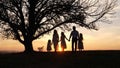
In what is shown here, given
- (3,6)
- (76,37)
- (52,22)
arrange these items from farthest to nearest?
(52,22)
(3,6)
(76,37)

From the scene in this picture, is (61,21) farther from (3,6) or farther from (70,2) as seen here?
(3,6)

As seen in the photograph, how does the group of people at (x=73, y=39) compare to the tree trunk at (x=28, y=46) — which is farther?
the tree trunk at (x=28, y=46)

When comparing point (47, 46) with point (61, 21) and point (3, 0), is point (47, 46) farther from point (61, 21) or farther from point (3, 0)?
point (3, 0)

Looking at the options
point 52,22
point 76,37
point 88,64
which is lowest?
point 88,64

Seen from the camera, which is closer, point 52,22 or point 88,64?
point 88,64

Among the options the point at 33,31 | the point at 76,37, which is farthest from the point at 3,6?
the point at 76,37

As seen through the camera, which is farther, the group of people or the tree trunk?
the tree trunk

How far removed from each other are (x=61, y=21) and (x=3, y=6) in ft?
24.6

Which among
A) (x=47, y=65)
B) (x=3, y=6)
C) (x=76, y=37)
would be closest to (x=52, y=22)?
(x=3, y=6)

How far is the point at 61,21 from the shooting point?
140 feet

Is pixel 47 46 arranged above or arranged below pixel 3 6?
below

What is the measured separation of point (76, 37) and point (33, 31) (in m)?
11.9

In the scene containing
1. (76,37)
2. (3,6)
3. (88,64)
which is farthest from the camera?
(3,6)

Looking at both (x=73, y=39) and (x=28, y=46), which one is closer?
(x=73, y=39)
